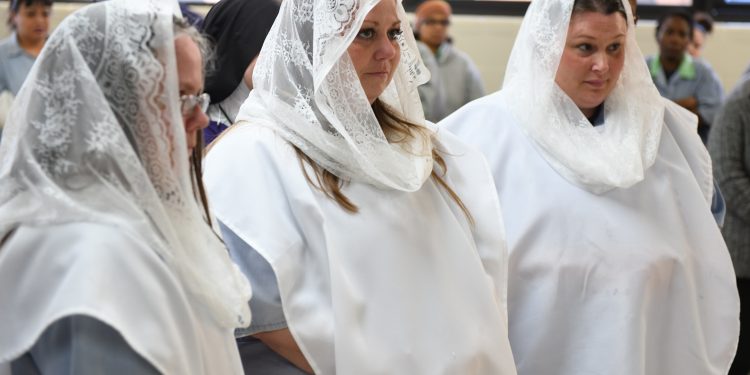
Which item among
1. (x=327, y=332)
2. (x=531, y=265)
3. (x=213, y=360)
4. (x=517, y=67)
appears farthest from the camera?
(x=517, y=67)

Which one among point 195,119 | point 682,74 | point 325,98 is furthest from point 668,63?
point 195,119

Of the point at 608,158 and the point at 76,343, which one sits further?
the point at 608,158

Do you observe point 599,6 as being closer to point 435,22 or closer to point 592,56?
point 592,56

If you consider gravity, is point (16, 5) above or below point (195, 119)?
below

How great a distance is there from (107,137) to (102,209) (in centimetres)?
10

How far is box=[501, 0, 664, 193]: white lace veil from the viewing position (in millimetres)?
3062

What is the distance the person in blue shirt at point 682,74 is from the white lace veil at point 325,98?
4216 mm

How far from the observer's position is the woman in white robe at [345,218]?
2.31m

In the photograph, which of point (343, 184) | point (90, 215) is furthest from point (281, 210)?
point (90, 215)

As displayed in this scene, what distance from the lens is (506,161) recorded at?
10.2 ft

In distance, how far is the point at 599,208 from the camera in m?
3.06

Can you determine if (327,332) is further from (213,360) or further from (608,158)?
(608,158)

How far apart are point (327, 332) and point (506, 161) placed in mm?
997

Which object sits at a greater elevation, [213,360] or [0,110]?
[213,360]
